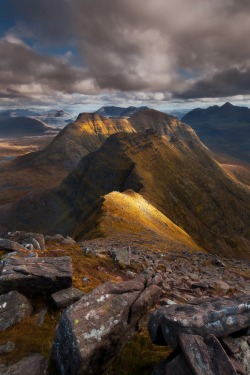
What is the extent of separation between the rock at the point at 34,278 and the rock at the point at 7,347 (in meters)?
4.74

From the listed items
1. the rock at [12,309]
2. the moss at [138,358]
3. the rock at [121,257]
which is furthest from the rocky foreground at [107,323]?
the rock at [121,257]

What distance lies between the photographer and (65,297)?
18938 mm

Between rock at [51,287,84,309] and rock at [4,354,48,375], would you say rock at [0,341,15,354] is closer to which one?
rock at [4,354,48,375]

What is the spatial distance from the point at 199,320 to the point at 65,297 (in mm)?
9739

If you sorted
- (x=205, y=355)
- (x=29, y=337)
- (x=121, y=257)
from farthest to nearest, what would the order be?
(x=121, y=257) < (x=29, y=337) < (x=205, y=355)

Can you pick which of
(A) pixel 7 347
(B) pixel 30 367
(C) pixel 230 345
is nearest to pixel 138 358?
(C) pixel 230 345

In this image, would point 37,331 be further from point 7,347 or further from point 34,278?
point 34,278

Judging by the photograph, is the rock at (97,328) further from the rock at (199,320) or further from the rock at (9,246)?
the rock at (9,246)

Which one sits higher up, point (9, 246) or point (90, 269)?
point (9, 246)

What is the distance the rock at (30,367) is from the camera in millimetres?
12695

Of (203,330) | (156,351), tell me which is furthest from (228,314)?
(156,351)

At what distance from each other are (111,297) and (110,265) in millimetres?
17799

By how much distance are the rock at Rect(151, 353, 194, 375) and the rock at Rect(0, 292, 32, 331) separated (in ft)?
31.1

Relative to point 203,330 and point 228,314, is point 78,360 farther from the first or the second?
point 228,314
